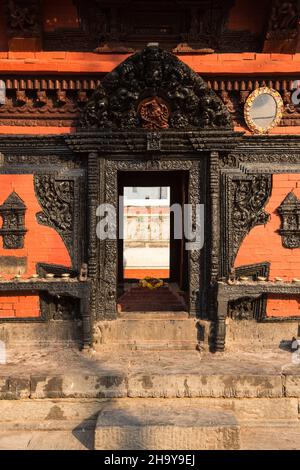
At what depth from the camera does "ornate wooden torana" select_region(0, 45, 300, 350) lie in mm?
5777

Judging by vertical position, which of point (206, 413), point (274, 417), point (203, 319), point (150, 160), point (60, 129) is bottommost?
point (274, 417)

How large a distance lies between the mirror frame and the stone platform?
11.5 feet

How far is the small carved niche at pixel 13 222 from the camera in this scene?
598 centimetres

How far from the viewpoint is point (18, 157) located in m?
6.06

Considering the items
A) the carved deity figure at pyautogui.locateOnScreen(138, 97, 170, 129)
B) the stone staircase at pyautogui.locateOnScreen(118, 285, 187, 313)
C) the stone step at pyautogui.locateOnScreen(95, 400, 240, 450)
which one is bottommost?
the stone step at pyautogui.locateOnScreen(95, 400, 240, 450)

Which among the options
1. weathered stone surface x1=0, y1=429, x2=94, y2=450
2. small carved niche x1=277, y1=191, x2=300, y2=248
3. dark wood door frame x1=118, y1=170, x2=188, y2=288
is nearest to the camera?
weathered stone surface x1=0, y1=429, x2=94, y2=450

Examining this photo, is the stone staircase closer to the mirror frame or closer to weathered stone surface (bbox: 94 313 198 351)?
weathered stone surface (bbox: 94 313 198 351)

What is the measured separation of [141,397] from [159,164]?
132 inches

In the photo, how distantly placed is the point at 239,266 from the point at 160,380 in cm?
218

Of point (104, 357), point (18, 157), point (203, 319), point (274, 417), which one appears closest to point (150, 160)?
point (18, 157)

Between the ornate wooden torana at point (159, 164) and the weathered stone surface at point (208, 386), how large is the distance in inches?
32.8

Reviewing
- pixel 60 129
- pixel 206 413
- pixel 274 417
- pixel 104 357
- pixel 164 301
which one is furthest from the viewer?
pixel 164 301

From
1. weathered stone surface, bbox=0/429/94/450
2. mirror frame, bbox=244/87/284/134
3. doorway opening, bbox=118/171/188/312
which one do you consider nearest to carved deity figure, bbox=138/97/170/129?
doorway opening, bbox=118/171/188/312

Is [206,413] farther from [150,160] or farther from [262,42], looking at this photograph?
[262,42]
